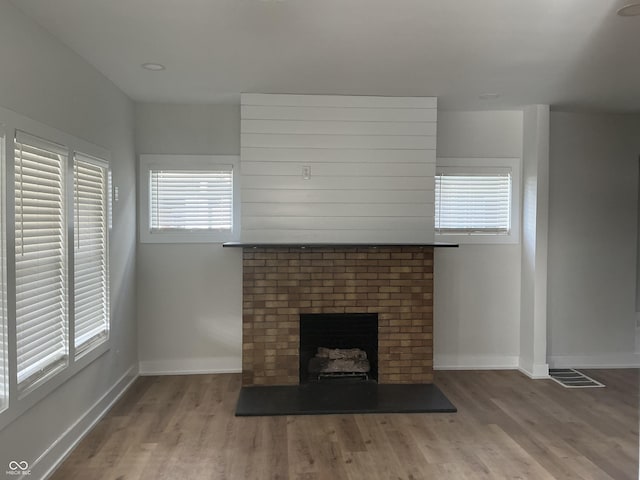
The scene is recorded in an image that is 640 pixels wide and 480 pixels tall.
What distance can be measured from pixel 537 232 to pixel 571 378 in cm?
144

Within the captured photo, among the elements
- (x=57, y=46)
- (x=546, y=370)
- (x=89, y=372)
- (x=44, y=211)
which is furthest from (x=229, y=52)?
(x=546, y=370)

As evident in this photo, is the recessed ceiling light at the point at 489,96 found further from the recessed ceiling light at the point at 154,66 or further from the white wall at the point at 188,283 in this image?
the recessed ceiling light at the point at 154,66

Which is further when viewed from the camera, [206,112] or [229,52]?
[206,112]

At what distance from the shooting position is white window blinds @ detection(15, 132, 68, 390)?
2383 mm

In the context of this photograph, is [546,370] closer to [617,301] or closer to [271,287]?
[617,301]

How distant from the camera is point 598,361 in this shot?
4.73m

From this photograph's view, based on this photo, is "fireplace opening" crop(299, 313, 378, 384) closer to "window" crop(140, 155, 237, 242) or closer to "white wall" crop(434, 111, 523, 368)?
"white wall" crop(434, 111, 523, 368)

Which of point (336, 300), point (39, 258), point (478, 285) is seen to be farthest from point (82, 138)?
point (478, 285)

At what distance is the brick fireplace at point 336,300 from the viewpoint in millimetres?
4031

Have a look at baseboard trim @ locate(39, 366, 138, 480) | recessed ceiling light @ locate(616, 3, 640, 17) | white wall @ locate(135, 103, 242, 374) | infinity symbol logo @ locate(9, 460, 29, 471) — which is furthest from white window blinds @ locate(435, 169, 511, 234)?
infinity symbol logo @ locate(9, 460, 29, 471)

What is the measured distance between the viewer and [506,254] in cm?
467

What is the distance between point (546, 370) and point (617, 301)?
1.13 m

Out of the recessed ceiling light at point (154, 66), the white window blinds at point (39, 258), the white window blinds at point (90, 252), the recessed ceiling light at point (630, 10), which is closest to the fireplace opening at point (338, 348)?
the white window blinds at point (90, 252)

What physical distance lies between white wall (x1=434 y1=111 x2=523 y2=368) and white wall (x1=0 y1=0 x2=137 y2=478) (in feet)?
A: 9.80
